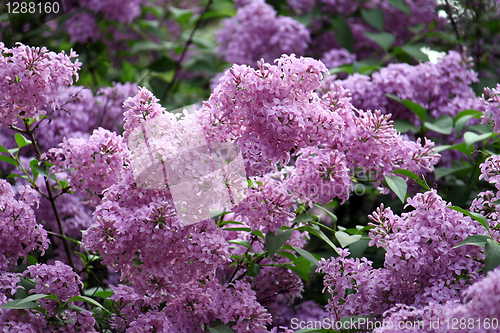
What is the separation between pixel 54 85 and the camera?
201cm

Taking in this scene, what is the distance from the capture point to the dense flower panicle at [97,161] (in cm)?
196

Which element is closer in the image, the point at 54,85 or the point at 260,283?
the point at 54,85

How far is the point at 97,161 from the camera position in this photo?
6.40ft

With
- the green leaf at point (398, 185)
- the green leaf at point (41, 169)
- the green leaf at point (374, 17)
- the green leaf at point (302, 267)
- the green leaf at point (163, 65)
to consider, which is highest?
the green leaf at point (374, 17)

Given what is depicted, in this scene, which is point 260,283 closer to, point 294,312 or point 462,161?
point 294,312

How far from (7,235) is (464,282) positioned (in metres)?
1.68

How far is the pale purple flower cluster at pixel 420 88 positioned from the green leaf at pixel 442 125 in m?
0.10

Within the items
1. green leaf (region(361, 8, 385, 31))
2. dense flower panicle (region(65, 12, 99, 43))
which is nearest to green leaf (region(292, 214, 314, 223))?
green leaf (region(361, 8, 385, 31))

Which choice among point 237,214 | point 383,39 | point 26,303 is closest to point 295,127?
point 237,214

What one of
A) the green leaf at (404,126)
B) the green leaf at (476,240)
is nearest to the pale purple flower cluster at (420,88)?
the green leaf at (404,126)

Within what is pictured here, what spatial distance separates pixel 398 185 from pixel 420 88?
125 cm

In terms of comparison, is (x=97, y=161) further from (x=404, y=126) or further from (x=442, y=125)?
(x=442, y=125)

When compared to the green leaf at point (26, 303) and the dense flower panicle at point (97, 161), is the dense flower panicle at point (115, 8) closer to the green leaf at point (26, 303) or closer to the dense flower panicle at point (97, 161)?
the dense flower panicle at point (97, 161)

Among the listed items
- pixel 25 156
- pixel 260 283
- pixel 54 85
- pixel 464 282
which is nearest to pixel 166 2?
pixel 25 156
